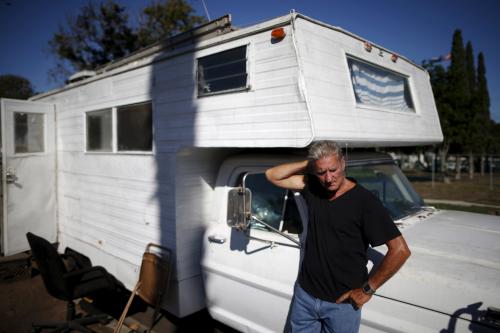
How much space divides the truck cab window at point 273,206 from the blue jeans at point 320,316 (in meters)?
0.54

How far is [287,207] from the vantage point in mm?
2908

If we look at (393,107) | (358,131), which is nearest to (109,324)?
(358,131)

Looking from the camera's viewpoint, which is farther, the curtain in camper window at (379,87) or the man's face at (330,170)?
the curtain in camper window at (379,87)

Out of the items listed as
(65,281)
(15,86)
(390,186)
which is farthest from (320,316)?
(15,86)

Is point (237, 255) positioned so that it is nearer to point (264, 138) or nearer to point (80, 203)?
point (264, 138)

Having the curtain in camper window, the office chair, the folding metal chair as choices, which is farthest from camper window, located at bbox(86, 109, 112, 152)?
the curtain in camper window

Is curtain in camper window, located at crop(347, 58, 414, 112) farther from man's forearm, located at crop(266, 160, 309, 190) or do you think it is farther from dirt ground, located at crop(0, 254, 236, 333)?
dirt ground, located at crop(0, 254, 236, 333)

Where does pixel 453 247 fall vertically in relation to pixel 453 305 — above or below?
above

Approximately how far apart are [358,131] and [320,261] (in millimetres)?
1137

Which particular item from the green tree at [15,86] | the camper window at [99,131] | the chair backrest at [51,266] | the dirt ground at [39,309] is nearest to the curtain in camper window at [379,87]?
the dirt ground at [39,309]

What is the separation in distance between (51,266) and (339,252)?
2.73 metres

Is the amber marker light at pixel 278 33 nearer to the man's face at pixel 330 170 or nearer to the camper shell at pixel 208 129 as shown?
the camper shell at pixel 208 129

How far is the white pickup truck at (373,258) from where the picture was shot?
1986 mm

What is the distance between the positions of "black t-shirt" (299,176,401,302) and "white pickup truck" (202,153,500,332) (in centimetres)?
25
